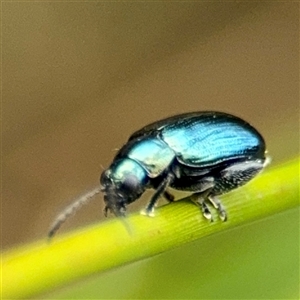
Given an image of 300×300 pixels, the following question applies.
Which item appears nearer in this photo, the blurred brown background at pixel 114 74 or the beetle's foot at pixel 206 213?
the beetle's foot at pixel 206 213

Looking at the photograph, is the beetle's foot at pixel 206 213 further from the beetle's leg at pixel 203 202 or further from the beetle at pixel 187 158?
the beetle at pixel 187 158

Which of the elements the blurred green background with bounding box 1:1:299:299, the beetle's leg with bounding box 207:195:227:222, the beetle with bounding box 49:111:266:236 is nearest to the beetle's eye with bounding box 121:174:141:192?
the beetle with bounding box 49:111:266:236

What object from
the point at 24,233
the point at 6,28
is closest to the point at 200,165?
the point at 24,233

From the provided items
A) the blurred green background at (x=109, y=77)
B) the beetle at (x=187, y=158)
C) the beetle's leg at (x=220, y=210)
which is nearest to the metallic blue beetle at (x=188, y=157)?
the beetle at (x=187, y=158)

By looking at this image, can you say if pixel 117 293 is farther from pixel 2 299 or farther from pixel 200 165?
pixel 200 165

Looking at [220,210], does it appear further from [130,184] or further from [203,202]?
[130,184]

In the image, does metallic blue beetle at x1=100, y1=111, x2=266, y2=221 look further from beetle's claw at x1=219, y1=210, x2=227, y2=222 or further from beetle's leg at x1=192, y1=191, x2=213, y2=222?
beetle's claw at x1=219, y1=210, x2=227, y2=222
